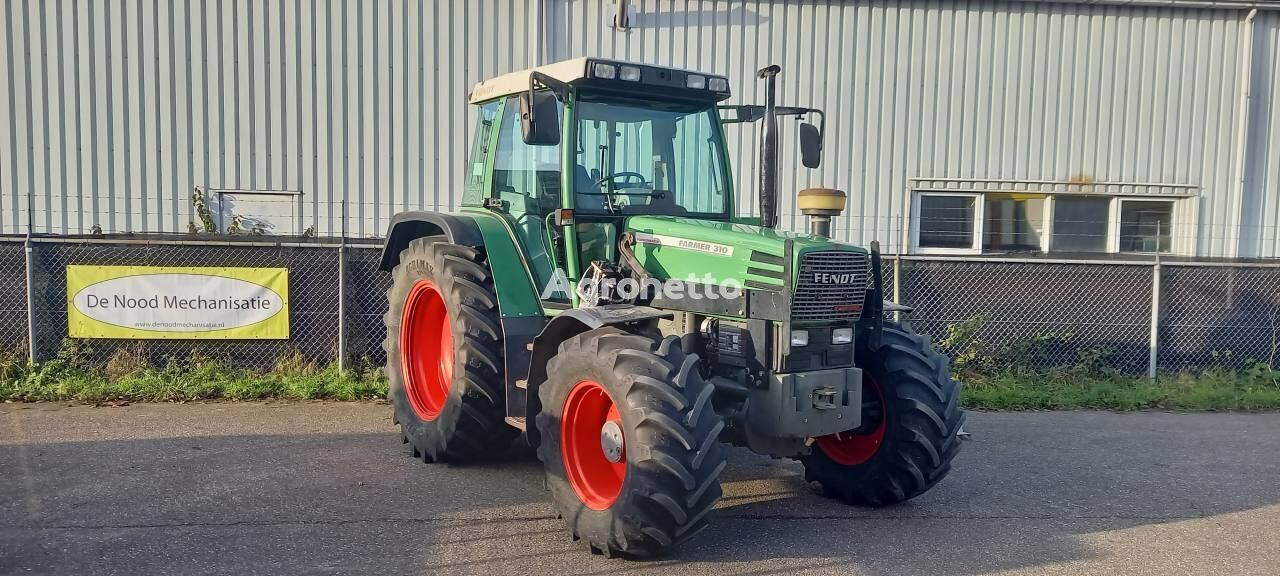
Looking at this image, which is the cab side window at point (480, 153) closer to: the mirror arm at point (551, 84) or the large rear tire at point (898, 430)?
the mirror arm at point (551, 84)

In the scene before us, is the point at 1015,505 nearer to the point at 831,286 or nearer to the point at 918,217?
the point at 831,286

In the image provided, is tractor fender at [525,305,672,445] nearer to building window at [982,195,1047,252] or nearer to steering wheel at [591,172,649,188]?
steering wheel at [591,172,649,188]

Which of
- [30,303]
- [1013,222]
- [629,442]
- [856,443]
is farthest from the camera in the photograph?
Result: [1013,222]

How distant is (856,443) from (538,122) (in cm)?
259

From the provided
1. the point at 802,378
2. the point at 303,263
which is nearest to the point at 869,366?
the point at 802,378

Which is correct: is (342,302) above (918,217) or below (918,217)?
below

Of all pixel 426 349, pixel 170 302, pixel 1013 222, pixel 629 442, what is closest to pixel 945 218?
pixel 1013 222

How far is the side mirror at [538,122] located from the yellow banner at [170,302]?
178 inches

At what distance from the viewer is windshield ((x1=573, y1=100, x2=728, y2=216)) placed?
5.42m

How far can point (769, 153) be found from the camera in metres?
5.49

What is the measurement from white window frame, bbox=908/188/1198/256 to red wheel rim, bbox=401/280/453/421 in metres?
6.01

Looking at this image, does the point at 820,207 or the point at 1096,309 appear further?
the point at 1096,309

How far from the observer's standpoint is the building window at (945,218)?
1068 centimetres

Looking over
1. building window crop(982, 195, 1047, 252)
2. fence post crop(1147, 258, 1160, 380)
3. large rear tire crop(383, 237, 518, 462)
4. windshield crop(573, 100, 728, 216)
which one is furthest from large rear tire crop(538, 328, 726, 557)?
building window crop(982, 195, 1047, 252)
